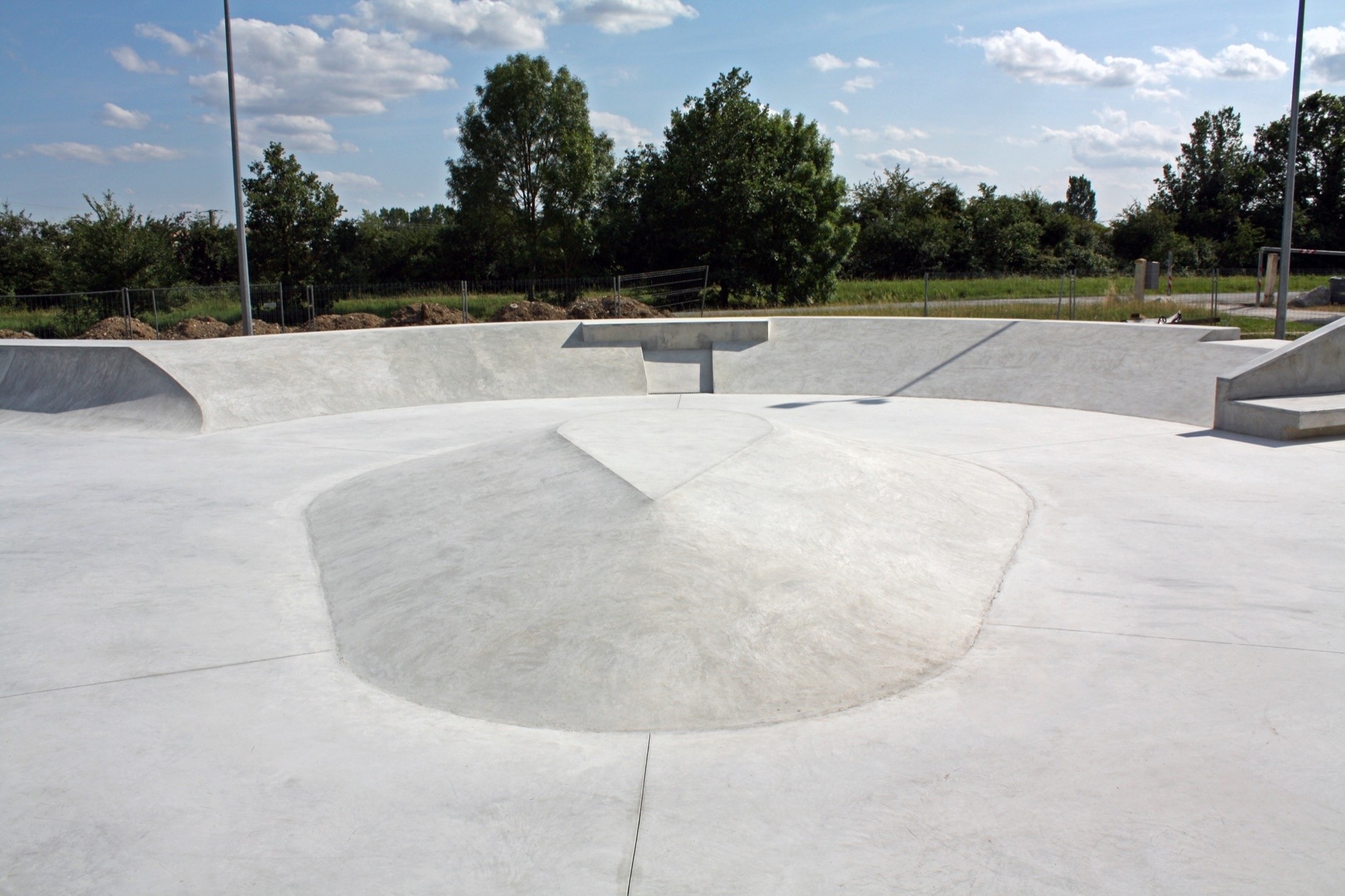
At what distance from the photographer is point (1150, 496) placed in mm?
8172

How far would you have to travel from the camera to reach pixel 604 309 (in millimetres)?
24422

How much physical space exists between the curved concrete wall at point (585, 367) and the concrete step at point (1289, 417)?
93 centimetres

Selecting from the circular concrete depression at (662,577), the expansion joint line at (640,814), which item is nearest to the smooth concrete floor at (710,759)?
the expansion joint line at (640,814)

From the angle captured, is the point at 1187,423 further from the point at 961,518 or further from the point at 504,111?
the point at 504,111

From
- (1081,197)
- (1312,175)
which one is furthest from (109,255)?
(1081,197)

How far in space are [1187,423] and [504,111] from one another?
35523mm

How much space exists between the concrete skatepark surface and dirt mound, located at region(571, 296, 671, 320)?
1665 centimetres

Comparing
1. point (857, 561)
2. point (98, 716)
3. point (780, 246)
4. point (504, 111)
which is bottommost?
point (98, 716)

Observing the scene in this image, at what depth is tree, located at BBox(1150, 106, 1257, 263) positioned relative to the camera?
187 feet

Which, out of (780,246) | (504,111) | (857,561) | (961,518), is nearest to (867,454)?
(961,518)

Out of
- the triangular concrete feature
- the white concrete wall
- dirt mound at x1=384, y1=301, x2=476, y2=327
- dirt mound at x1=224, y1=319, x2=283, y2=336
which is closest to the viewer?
the triangular concrete feature

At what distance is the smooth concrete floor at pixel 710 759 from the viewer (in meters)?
3.19

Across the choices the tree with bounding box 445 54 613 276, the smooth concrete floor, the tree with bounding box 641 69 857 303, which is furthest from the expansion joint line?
the tree with bounding box 445 54 613 276

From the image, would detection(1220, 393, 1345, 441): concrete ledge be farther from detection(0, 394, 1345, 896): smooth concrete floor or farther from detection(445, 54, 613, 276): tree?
detection(445, 54, 613, 276): tree
